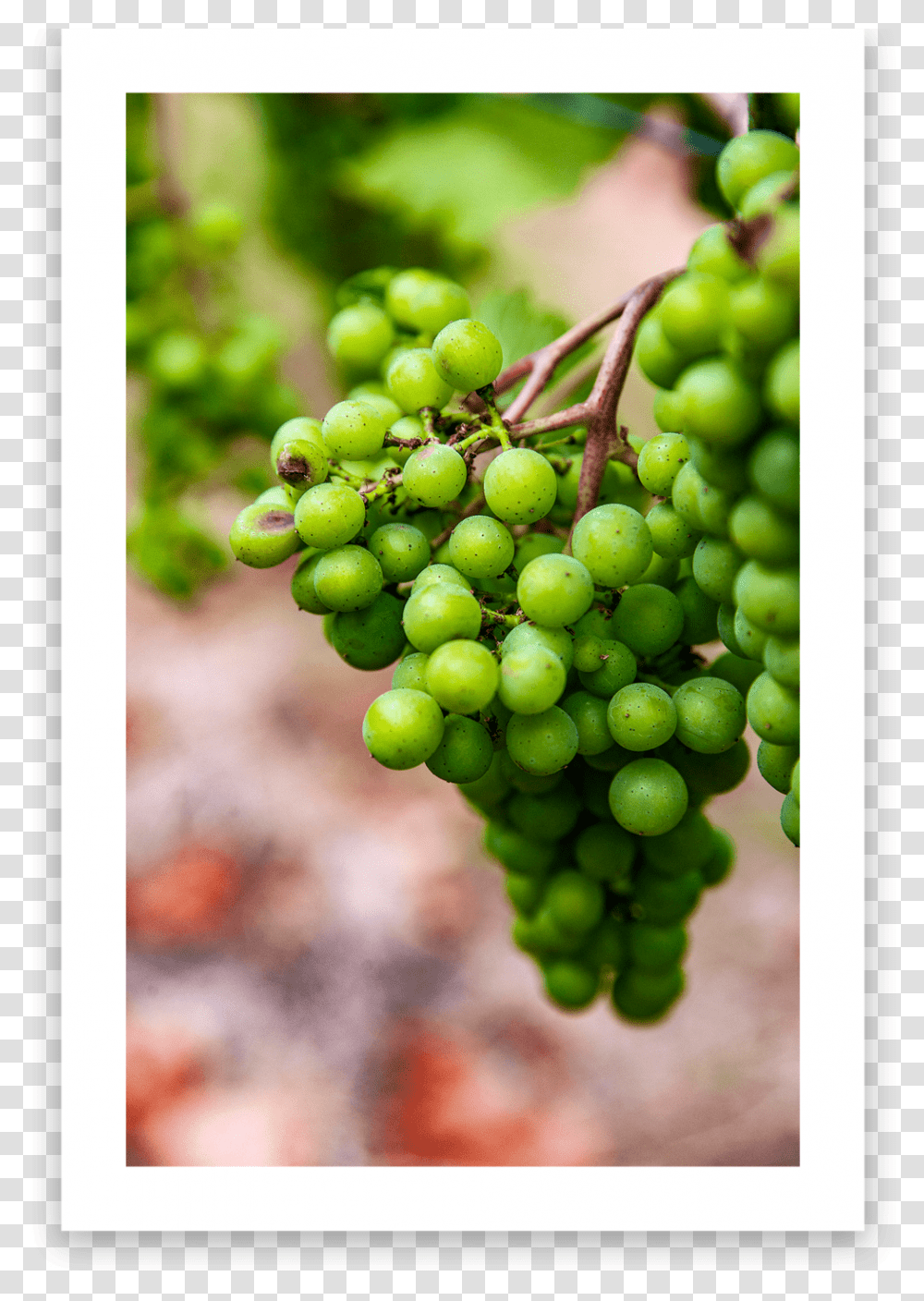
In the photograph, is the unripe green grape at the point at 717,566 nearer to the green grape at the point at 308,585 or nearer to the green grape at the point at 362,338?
the green grape at the point at 308,585

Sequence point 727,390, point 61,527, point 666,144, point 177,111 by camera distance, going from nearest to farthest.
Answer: point 727,390 → point 61,527 → point 666,144 → point 177,111

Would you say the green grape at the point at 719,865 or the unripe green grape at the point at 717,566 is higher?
the unripe green grape at the point at 717,566

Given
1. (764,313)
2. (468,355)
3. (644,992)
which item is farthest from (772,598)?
(644,992)

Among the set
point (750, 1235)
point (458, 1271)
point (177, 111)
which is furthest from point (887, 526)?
point (177, 111)

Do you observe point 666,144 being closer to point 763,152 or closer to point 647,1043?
point 763,152

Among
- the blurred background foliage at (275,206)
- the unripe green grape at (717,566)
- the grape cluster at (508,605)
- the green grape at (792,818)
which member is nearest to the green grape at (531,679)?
the grape cluster at (508,605)

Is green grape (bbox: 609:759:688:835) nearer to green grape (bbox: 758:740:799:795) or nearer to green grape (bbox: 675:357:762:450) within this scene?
green grape (bbox: 758:740:799:795)
